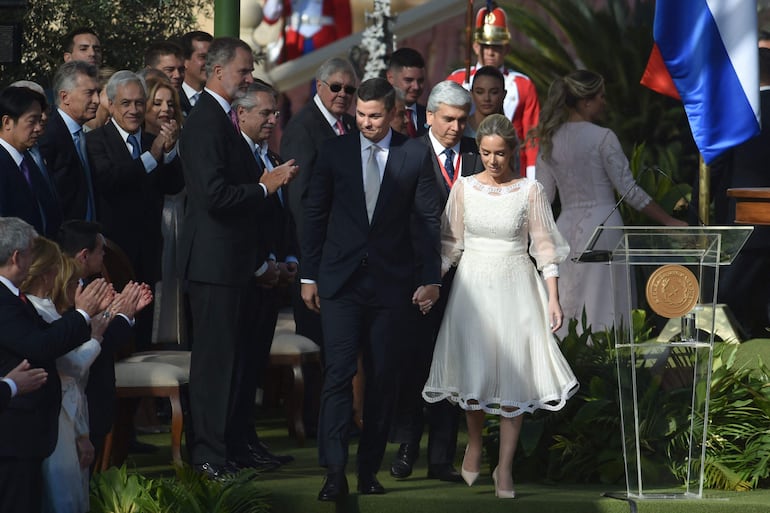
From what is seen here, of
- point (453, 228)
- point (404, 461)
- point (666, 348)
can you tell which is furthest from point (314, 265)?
point (666, 348)

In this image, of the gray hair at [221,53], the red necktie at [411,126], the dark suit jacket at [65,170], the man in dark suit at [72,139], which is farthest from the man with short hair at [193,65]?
the gray hair at [221,53]

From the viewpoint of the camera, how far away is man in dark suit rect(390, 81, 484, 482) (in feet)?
27.7

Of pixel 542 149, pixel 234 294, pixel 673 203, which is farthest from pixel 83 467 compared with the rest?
pixel 673 203

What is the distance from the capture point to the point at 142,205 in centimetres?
924

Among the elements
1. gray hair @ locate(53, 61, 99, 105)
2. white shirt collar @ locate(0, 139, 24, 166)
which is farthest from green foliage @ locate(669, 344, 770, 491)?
gray hair @ locate(53, 61, 99, 105)

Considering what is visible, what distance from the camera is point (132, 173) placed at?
357 inches

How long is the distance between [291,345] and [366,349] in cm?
165

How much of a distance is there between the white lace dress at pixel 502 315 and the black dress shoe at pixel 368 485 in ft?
1.66

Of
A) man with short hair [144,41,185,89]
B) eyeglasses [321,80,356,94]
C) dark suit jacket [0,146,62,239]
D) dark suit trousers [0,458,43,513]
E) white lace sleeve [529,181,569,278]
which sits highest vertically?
man with short hair [144,41,185,89]

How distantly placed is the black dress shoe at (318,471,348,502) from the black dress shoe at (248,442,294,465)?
102cm

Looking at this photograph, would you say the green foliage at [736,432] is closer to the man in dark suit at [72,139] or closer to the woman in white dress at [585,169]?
the woman in white dress at [585,169]

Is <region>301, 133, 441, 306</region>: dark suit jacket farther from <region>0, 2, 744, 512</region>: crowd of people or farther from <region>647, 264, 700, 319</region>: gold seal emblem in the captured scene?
<region>647, 264, 700, 319</region>: gold seal emblem

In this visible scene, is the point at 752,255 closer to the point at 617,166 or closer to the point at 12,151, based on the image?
the point at 617,166

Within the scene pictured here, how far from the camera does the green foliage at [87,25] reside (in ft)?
36.8
